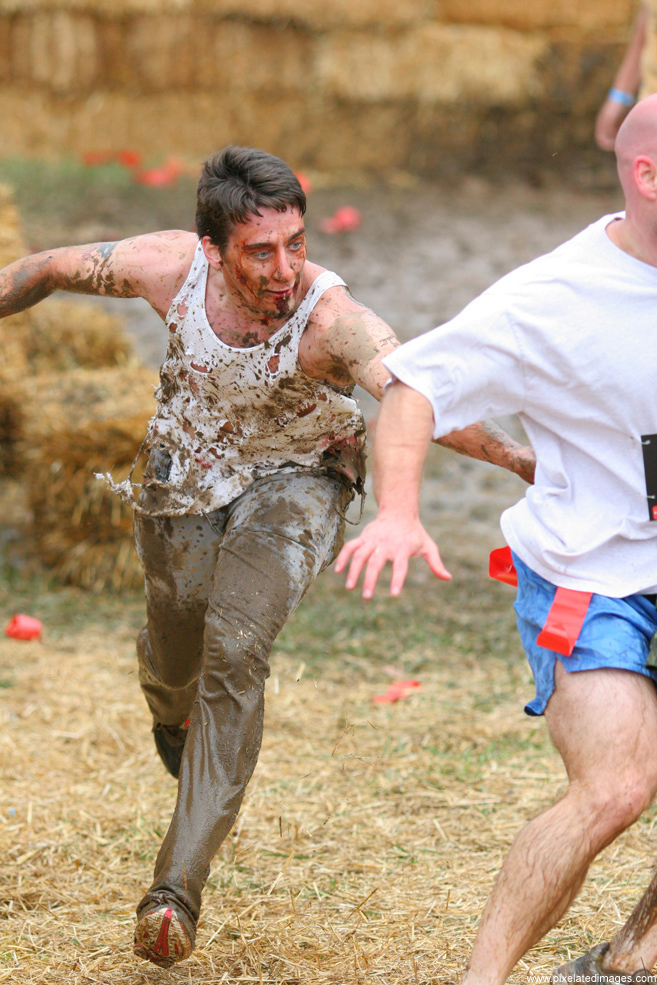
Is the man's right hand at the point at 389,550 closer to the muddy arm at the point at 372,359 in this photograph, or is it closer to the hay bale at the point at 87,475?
the muddy arm at the point at 372,359

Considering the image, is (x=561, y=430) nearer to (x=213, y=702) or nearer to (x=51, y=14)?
(x=213, y=702)

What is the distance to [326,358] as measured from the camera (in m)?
3.41

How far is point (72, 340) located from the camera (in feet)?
25.9

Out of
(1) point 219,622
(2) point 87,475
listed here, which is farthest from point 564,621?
(2) point 87,475

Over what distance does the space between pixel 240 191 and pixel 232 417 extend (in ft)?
2.16

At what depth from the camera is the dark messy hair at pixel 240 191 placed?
11.0 feet

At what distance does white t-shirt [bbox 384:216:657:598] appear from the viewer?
2.60 metres

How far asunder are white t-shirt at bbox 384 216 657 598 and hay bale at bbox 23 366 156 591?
12.8ft

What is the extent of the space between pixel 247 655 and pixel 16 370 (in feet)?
14.2

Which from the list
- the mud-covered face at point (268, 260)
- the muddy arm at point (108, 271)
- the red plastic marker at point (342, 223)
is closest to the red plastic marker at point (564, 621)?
the mud-covered face at point (268, 260)

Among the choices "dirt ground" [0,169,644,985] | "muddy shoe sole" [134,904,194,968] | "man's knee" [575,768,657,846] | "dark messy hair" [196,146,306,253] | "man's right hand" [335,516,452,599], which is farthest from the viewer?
"dirt ground" [0,169,644,985]

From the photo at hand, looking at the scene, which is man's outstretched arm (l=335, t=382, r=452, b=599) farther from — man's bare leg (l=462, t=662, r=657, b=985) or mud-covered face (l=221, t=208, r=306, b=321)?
mud-covered face (l=221, t=208, r=306, b=321)

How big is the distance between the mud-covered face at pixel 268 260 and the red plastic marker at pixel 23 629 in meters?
3.16

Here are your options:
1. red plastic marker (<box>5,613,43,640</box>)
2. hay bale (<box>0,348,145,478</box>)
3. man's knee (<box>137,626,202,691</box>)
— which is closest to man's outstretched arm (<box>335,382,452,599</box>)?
man's knee (<box>137,626,202,691</box>)
